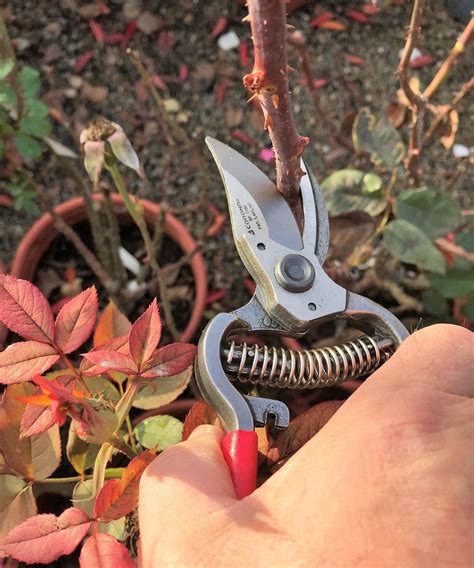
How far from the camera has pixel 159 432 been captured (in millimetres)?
903

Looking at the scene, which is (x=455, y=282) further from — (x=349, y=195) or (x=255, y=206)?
(x=255, y=206)

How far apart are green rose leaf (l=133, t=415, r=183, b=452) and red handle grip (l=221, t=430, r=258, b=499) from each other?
26 cm

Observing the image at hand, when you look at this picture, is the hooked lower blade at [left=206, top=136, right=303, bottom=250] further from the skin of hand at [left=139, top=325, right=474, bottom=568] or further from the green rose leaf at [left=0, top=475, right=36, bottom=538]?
the green rose leaf at [left=0, top=475, right=36, bottom=538]

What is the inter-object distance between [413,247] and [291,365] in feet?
1.42

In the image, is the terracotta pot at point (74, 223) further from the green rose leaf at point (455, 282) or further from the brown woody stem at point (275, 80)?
the brown woody stem at point (275, 80)

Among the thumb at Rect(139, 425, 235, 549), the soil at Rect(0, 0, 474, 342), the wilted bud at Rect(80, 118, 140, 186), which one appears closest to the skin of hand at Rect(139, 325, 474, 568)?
the thumb at Rect(139, 425, 235, 549)

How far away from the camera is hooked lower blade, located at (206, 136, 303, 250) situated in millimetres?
742

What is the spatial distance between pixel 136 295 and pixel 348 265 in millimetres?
407

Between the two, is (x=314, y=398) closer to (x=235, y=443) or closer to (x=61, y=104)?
(x=235, y=443)

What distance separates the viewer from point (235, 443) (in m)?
0.63

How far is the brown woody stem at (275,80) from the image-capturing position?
464 millimetres

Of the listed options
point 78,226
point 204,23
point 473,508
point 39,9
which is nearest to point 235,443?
point 473,508

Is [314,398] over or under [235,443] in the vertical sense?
under

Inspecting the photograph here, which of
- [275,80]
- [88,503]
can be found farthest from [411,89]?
[88,503]
